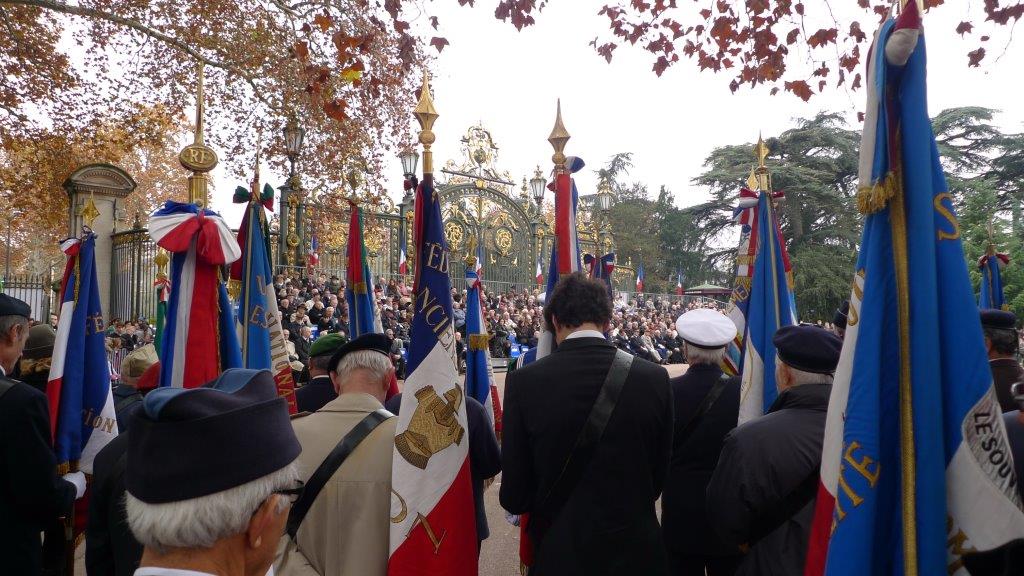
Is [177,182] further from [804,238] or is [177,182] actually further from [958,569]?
[958,569]

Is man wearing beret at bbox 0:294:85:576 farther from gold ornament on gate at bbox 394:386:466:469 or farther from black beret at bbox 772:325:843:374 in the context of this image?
black beret at bbox 772:325:843:374

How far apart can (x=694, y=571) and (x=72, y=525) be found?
3585 mm

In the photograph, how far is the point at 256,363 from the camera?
4742 millimetres

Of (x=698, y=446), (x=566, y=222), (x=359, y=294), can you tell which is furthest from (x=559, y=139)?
(x=359, y=294)

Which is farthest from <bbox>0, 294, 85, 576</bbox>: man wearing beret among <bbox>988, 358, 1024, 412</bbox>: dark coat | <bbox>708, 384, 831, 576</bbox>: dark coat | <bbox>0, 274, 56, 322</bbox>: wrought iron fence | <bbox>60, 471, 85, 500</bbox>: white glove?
<bbox>0, 274, 56, 322</bbox>: wrought iron fence

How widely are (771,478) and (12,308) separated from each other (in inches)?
142

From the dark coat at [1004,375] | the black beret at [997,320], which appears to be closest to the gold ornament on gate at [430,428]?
the dark coat at [1004,375]

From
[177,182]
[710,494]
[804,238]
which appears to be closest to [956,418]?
[710,494]

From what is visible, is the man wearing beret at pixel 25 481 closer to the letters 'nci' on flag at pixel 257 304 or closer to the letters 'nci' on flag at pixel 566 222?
the letters 'nci' on flag at pixel 257 304

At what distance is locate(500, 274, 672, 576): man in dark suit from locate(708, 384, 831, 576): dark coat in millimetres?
292

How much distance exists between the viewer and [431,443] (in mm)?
3178

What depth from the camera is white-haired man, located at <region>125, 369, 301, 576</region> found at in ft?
4.69

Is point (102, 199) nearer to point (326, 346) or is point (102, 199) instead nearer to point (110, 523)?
point (326, 346)

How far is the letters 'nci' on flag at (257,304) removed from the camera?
4.78 m
